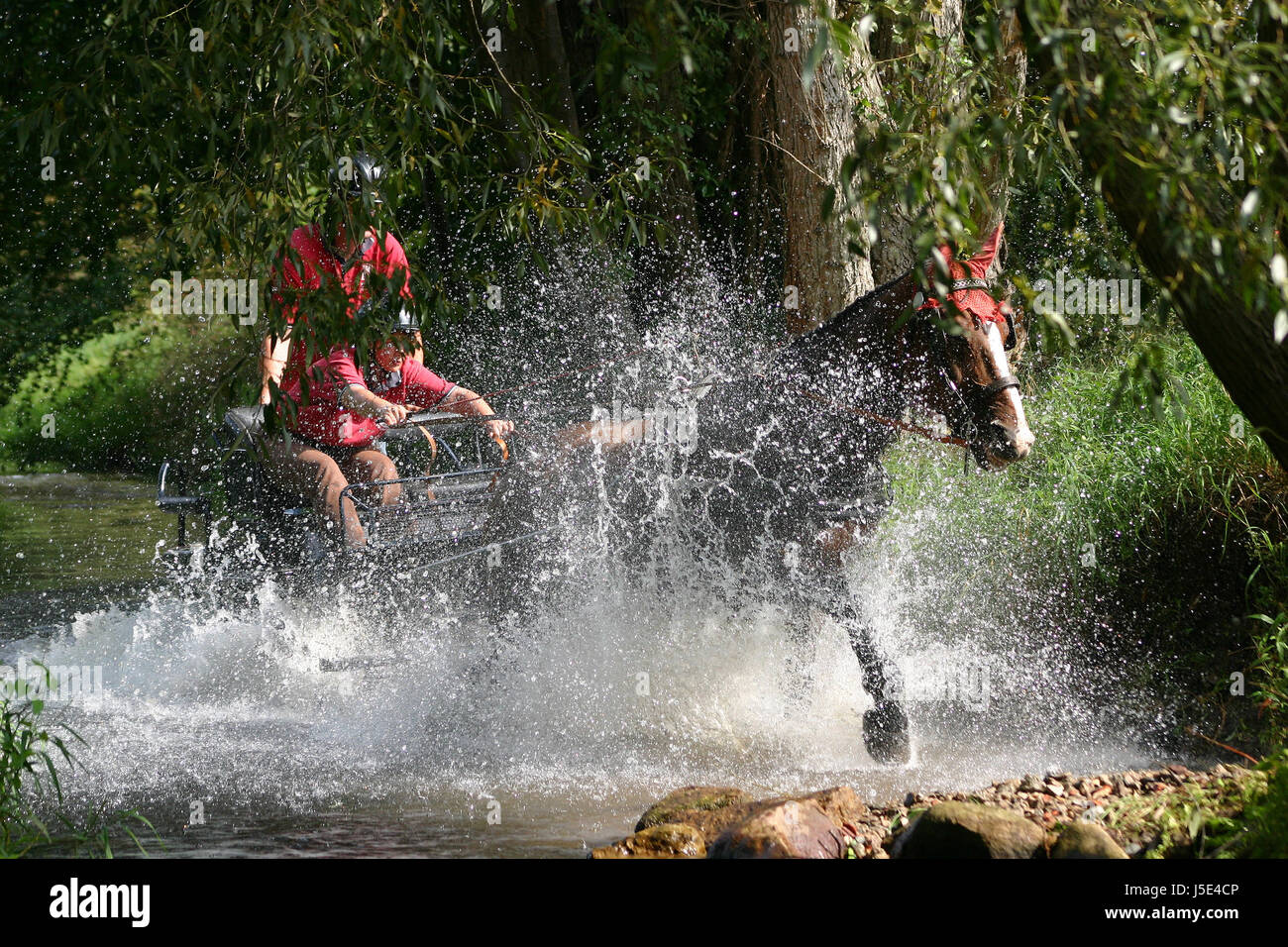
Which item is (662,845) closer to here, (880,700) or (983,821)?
(983,821)

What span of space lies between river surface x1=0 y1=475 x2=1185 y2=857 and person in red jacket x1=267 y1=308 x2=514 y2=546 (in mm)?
502

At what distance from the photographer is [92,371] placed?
62.5ft

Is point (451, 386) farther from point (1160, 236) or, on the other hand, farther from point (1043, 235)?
point (1043, 235)

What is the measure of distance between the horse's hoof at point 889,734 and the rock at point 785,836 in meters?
1.49

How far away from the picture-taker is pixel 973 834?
3.91 meters

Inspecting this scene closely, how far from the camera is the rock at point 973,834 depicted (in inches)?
154

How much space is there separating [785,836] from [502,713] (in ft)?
8.35

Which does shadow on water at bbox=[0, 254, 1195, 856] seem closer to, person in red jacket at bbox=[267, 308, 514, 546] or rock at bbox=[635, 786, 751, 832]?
rock at bbox=[635, 786, 751, 832]
